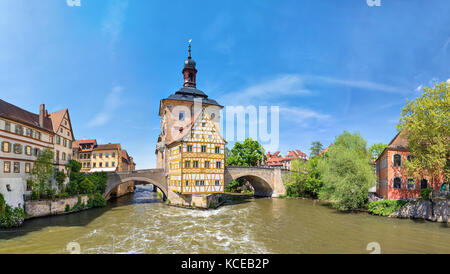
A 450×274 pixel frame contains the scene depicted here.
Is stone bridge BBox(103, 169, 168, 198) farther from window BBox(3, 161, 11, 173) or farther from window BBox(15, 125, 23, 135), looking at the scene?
window BBox(3, 161, 11, 173)

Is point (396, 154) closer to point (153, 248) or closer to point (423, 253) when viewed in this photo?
point (423, 253)

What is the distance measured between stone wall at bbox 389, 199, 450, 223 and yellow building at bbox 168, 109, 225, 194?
18.7m

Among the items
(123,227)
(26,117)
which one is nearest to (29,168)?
(26,117)

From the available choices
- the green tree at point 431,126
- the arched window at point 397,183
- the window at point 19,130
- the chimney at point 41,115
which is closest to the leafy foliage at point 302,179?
the arched window at point 397,183

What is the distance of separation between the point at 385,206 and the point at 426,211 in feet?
9.96

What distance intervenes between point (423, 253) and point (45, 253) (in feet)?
68.4

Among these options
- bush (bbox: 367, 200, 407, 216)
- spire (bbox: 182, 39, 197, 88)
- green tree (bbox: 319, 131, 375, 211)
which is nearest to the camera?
bush (bbox: 367, 200, 407, 216)

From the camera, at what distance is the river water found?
13.1m

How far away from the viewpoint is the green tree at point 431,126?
18.3 meters

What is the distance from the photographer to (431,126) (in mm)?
18719

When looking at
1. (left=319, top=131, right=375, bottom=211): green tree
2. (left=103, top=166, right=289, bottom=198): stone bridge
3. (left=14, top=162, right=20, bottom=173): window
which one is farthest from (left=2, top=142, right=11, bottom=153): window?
(left=319, top=131, right=375, bottom=211): green tree

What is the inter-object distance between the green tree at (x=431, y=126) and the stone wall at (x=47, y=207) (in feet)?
108

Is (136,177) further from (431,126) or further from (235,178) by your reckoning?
(431,126)

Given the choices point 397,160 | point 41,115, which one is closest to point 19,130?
point 41,115
